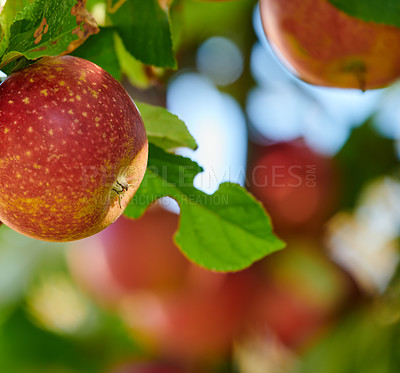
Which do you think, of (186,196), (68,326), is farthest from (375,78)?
(68,326)

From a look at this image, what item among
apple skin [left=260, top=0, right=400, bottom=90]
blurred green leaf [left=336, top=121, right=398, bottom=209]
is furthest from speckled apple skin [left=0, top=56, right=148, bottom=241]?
blurred green leaf [left=336, top=121, right=398, bottom=209]

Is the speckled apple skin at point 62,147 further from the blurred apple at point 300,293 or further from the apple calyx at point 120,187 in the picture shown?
the blurred apple at point 300,293

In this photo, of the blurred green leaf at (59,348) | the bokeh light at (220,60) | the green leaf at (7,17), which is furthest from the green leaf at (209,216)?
the blurred green leaf at (59,348)

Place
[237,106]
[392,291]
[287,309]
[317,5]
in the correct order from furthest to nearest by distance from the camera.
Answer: [237,106], [287,309], [392,291], [317,5]

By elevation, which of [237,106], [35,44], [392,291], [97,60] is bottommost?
[392,291]

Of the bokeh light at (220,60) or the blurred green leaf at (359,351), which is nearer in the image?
the blurred green leaf at (359,351)

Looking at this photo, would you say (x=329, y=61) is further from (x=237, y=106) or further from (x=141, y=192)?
(x=237, y=106)

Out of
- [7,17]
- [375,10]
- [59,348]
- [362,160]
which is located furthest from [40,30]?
[59,348]
